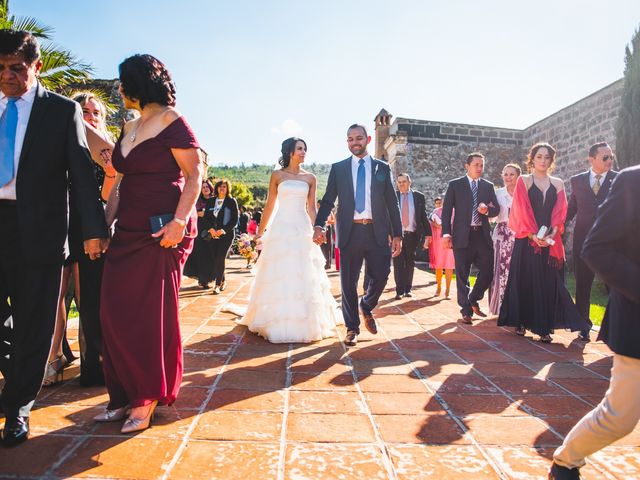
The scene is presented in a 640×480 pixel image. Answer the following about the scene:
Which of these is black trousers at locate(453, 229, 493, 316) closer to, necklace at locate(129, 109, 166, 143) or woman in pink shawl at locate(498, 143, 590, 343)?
woman in pink shawl at locate(498, 143, 590, 343)

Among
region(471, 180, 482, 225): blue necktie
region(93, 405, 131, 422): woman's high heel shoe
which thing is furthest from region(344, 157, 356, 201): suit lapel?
region(93, 405, 131, 422): woman's high heel shoe

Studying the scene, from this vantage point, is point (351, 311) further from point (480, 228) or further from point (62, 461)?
point (62, 461)

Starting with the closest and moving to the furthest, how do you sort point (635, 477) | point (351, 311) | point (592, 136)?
point (635, 477), point (351, 311), point (592, 136)

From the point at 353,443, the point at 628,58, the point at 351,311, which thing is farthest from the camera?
the point at 628,58

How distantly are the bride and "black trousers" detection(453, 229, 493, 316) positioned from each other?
5.54ft

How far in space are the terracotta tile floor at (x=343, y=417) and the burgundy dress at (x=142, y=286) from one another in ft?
0.81

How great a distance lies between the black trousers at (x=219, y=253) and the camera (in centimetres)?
838

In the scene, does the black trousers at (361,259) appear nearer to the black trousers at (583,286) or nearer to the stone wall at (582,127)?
the black trousers at (583,286)

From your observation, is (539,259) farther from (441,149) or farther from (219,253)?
(441,149)

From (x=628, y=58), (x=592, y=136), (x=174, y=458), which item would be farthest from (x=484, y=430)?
(x=592, y=136)

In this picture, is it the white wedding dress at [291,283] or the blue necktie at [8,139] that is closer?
the blue necktie at [8,139]

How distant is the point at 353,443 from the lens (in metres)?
2.44

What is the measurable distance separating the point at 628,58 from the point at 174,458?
12.2m

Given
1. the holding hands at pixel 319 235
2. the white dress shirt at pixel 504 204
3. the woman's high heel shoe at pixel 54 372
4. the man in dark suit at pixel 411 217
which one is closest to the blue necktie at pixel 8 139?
the woman's high heel shoe at pixel 54 372
